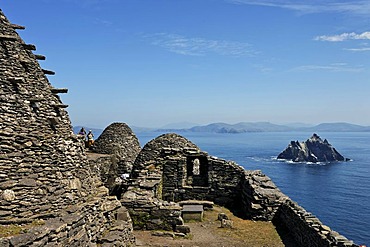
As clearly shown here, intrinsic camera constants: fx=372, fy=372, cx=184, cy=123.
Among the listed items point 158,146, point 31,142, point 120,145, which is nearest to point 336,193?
point 120,145

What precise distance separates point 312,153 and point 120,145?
410 feet

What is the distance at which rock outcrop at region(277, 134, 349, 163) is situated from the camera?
13275cm

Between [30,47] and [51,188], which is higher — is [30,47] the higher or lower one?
the higher one

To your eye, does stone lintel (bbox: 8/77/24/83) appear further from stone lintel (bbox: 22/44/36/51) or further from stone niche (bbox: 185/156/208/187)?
stone niche (bbox: 185/156/208/187)

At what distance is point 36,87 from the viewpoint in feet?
34.8

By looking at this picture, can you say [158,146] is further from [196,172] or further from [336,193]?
[336,193]

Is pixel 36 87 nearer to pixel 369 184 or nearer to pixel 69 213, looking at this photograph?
pixel 69 213

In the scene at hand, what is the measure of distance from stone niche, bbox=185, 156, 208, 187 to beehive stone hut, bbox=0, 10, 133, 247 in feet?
31.2

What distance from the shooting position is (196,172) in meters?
22.1

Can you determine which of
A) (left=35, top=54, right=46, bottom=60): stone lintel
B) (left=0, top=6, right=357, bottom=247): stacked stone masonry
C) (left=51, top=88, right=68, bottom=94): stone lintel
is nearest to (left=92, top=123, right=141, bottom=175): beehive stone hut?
(left=0, top=6, right=357, bottom=247): stacked stone masonry

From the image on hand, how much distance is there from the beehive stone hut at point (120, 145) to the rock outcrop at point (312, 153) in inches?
4445

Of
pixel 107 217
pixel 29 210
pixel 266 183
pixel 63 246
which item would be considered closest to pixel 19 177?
pixel 29 210

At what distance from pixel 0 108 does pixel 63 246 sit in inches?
154

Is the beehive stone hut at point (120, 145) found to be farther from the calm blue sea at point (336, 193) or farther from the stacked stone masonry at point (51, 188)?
the calm blue sea at point (336, 193)
